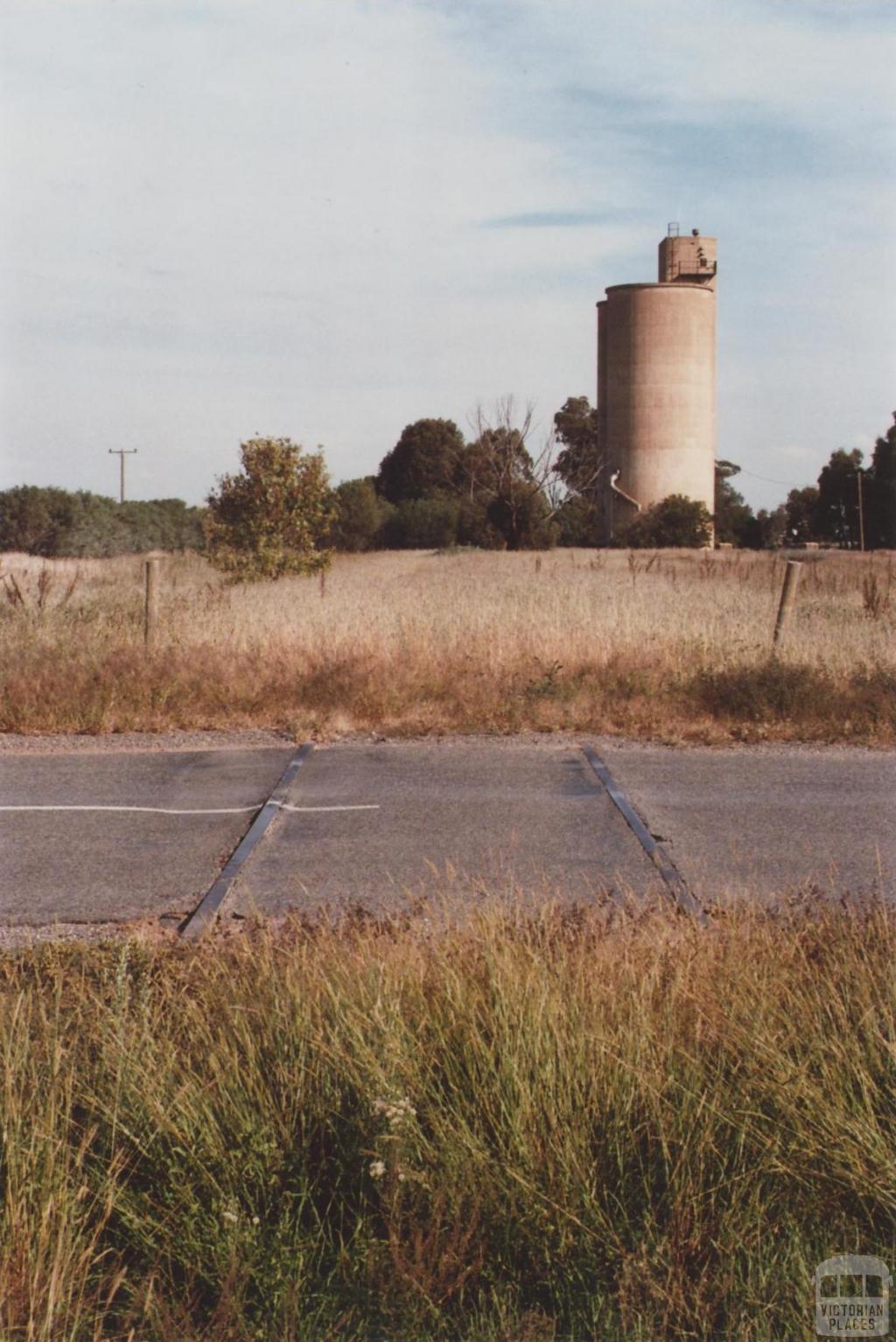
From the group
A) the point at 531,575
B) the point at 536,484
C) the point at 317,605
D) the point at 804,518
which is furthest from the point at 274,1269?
the point at 804,518

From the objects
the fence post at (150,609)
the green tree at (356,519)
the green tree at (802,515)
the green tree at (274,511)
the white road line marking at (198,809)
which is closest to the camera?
the white road line marking at (198,809)

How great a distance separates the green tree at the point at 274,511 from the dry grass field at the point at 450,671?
1123 cm

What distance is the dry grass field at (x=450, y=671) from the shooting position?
13.0 meters

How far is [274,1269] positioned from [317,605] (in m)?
15.9

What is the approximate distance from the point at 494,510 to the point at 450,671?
49391mm

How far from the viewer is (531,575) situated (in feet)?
115

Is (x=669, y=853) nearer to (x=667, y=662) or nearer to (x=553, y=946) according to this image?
(x=553, y=946)

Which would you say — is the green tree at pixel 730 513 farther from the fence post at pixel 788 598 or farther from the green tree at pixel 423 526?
the fence post at pixel 788 598

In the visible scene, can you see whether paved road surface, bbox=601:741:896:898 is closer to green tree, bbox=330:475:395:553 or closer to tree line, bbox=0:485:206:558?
tree line, bbox=0:485:206:558

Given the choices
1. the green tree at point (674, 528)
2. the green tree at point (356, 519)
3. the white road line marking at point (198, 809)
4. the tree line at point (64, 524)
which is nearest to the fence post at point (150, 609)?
the white road line marking at point (198, 809)

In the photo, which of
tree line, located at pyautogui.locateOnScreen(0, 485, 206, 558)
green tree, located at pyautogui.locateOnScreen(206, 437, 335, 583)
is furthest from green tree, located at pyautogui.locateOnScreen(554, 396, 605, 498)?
green tree, located at pyautogui.locateOnScreen(206, 437, 335, 583)

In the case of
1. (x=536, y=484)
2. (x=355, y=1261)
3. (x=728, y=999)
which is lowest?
(x=355, y=1261)

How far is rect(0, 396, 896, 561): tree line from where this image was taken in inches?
2397

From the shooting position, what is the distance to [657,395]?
71.2 meters
